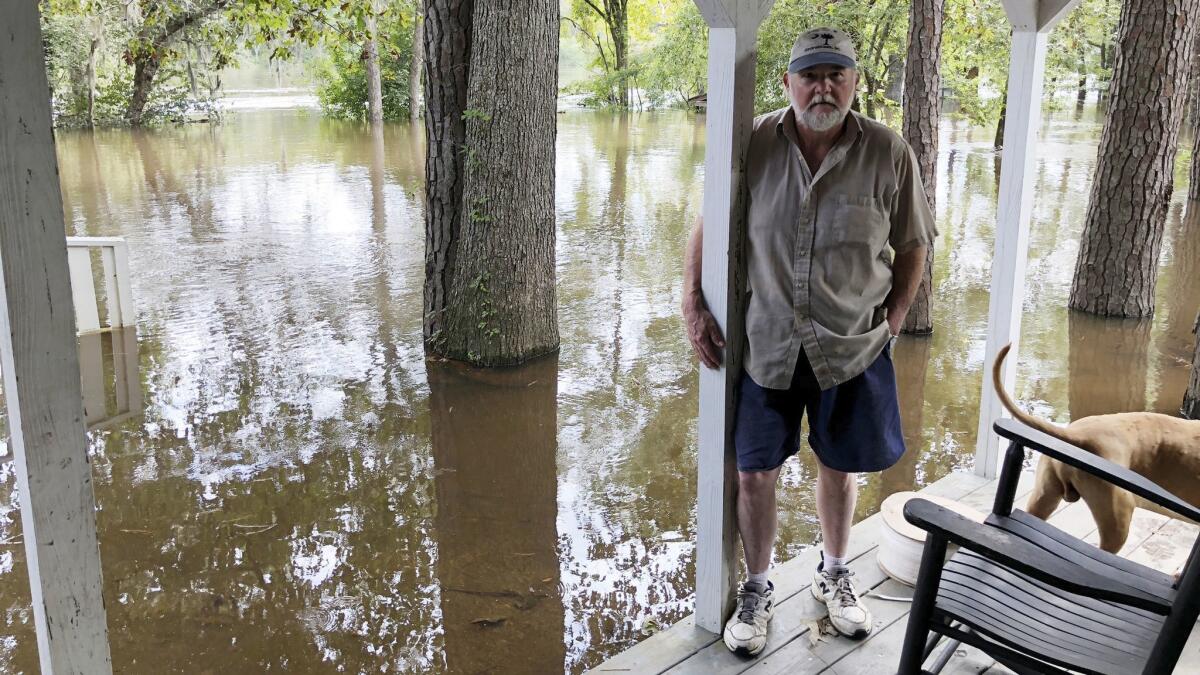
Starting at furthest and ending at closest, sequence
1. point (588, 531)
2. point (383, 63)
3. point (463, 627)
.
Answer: point (383, 63) → point (588, 531) → point (463, 627)

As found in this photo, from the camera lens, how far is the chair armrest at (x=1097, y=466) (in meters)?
2.16

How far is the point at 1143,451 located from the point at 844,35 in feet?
4.87

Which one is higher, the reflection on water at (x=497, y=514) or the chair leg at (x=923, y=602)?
the chair leg at (x=923, y=602)

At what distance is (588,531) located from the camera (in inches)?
177

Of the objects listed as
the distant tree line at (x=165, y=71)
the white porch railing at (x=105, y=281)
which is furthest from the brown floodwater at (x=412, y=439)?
the distant tree line at (x=165, y=71)

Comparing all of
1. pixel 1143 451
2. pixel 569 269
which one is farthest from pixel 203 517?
pixel 569 269

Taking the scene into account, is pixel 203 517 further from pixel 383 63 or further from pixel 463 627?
pixel 383 63

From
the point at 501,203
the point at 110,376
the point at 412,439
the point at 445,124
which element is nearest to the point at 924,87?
the point at 501,203

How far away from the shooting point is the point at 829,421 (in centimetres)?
277

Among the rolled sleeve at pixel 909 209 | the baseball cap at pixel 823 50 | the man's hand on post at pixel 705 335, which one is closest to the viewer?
the baseball cap at pixel 823 50

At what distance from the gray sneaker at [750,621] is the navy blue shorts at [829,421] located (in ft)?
1.31

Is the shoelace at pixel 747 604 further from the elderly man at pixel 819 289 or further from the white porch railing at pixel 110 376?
the white porch railing at pixel 110 376

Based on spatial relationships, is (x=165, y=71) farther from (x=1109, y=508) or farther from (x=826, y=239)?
(x=1109, y=508)

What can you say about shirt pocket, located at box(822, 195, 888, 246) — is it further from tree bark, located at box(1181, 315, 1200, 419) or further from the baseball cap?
tree bark, located at box(1181, 315, 1200, 419)
